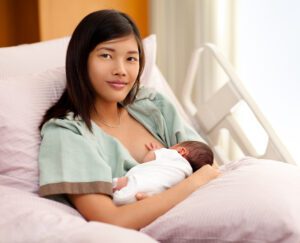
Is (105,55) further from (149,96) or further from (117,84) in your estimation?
(149,96)

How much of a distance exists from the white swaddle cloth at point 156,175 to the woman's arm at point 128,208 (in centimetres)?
5

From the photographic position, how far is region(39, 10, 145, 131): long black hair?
5.80ft

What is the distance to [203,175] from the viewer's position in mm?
1722

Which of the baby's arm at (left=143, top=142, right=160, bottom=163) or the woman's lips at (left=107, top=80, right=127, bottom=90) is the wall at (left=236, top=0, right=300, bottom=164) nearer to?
the baby's arm at (left=143, top=142, right=160, bottom=163)

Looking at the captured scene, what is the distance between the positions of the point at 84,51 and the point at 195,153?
0.44 metres

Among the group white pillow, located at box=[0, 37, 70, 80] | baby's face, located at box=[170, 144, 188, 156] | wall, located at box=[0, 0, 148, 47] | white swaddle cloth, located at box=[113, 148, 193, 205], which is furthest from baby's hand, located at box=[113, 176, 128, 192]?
wall, located at box=[0, 0, 148, 47]

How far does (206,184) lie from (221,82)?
4.69 feet

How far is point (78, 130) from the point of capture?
67.7 inches

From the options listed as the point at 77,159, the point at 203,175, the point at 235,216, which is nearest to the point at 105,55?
the point at 77,159

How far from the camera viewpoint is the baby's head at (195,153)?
185 cm

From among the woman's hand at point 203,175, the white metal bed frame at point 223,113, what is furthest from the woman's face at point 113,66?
the white metal bed frame at point 223,113

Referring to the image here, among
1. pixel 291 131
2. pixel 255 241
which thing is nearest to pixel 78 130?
pixel 255 241

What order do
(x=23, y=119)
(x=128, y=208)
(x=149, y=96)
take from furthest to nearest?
(x=149, y=96) < (x=23, y=119) < (x=128, y=208)

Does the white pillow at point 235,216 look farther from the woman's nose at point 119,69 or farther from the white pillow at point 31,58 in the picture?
the white pillow at point 31,58
